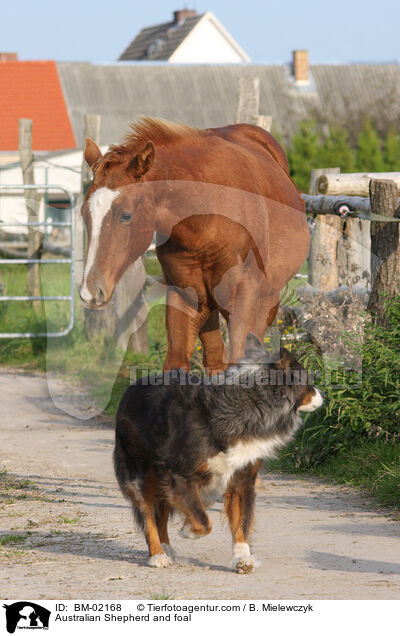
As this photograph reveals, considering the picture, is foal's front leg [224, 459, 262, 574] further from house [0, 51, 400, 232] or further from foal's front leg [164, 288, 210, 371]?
house [0, 51, 400, 232]

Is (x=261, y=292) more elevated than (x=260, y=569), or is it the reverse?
(x=261, y=292)

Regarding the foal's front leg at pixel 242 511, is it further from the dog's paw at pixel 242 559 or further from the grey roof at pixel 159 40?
the grey roof at pixel 159 40

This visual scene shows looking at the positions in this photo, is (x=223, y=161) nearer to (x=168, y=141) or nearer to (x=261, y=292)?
(x=168, y=141)

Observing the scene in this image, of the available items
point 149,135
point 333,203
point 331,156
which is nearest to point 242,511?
point 149,135

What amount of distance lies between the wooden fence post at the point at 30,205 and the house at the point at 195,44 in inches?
1347

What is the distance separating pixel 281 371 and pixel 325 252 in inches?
185

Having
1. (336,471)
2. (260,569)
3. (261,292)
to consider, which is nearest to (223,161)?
(261,292)

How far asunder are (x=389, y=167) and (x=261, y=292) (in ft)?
87.5

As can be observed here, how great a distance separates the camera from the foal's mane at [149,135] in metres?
4.05

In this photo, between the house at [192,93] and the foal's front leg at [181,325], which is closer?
the foal's front leg at [181,325]

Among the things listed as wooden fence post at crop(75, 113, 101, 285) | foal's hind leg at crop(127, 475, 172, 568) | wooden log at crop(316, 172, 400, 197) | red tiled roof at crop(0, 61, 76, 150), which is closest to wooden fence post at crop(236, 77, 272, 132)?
wooden log at crop(316, 172, 400, 197)

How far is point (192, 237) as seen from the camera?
4.27 metres

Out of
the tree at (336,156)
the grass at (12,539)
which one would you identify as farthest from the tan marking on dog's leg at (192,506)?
the tree at (336,156)
